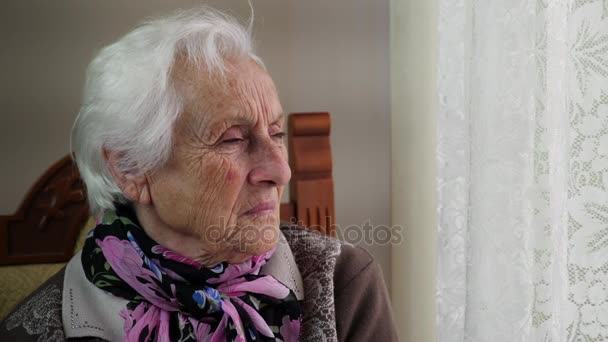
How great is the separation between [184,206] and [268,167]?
0.58ft

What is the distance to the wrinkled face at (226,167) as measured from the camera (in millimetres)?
1154

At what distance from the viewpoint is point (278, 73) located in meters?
2.03

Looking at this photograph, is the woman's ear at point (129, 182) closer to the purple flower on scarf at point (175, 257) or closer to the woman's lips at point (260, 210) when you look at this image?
the purple flower on scarf at point (175, 257)

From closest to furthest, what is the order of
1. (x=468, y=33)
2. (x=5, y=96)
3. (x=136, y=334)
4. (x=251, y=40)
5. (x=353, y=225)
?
(x=136, y=334)
(x=251, y=40)
(x=468, y=33)
(x=5, y=96)
(x=353, y=225)

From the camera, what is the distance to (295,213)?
1.69m

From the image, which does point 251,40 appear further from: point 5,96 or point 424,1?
point 5,96

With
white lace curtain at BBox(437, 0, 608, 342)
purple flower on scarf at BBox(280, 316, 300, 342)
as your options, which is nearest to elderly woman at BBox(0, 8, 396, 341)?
purple flower on scarf at BBox(280, 316, 300, 342)

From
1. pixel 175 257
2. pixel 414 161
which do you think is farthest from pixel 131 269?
pixel 414 161

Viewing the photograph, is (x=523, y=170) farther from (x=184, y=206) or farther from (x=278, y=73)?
(x=278, y=73)

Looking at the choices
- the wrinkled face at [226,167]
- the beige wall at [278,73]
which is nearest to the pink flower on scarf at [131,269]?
the wrinkled face at [226,167]

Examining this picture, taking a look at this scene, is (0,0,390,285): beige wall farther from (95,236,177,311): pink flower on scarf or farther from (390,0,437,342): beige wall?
(95,236,177,311): pink flower on scarf

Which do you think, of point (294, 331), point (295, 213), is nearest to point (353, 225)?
point (295, 213)

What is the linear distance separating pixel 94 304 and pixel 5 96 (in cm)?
91

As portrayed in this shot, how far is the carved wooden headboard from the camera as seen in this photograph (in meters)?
1.63
